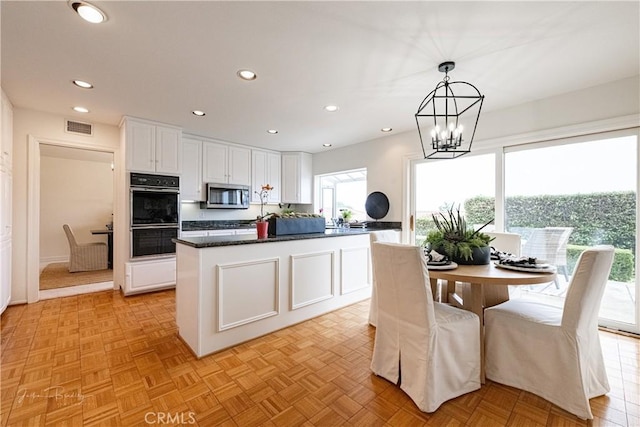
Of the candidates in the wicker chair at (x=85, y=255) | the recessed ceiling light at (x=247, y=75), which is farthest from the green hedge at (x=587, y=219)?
the wicker chair at (x=85, y=255)

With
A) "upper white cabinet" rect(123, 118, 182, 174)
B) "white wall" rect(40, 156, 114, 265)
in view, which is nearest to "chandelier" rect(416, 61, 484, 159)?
"upper white cabinet" rect(123, 118, 182, 174)

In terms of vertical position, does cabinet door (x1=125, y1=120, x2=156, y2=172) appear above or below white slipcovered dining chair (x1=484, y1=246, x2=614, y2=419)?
above

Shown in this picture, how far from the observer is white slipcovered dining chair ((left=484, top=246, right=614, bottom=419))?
1513 millimetres

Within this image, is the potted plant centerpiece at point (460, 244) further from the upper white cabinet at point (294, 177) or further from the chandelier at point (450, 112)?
the upper white cabinet at point (294, 177)

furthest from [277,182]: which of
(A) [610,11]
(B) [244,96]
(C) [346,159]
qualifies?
(A) [610,11]

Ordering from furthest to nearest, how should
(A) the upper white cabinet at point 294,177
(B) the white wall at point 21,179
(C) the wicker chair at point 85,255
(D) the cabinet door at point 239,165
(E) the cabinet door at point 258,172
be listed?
(A) the upper white cabinet at point 294,177 < (E) the cabinet door at point 258,172 < (C) the wicker chair at point 85,255 < (D) the cabinet door at point 239,165 < (B) the white wall at point 21,179

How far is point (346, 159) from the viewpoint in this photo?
5.16m

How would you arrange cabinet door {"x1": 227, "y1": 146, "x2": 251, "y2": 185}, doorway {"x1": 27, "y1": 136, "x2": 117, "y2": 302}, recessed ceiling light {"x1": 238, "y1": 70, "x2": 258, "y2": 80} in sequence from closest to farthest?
recessed ceiling light {"x1": 238, "y1": 70, "x2": 258, "y2": 80} → cabinet door {"x1": 227, "y1": 146, "x2": 251, "y2": 185} → doorway {"x1": 27, "y1": 136, "x2": 117, "y2": 302}

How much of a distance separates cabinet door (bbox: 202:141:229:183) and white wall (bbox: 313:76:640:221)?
2.18 m

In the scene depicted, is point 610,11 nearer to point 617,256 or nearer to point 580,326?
point 580,326

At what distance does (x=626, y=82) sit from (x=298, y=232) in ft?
11.5

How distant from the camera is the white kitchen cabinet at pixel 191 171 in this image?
437cm

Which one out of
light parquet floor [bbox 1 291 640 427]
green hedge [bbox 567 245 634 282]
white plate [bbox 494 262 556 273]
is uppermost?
white plate [bbox 494 262 556 273]

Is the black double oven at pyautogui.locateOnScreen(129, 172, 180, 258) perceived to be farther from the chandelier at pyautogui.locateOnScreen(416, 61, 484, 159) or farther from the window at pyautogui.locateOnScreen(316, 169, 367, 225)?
the chandelier at pyautogui.locateOnScreen(416, 61, 484, 159)
